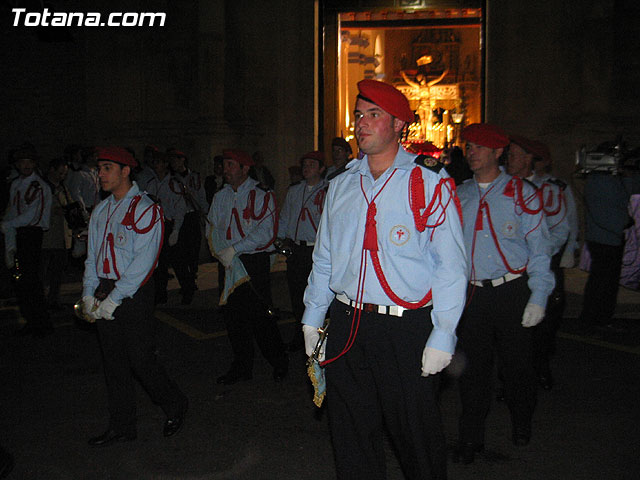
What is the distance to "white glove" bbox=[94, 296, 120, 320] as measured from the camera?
4.49 metres

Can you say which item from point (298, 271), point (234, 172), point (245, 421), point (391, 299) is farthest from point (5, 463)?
point (298, 271)

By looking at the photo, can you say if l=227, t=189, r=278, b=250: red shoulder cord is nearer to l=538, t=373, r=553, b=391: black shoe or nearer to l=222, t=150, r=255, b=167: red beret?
l=222, t=150, r=255, b=167: red beret

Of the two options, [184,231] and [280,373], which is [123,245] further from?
[184,231]

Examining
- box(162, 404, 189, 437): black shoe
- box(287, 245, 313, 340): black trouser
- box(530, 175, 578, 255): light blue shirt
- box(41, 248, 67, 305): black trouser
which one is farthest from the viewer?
box(41, 248, 67, 305): black trouser

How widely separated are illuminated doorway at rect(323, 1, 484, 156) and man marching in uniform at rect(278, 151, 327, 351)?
7.72 metres

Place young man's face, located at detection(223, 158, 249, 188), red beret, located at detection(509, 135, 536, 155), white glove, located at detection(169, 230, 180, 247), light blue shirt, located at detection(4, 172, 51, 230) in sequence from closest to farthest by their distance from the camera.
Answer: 1. red beret, located at detection(509, 135, 536, 155)
2. young man's face, located at detection(223, 158, 249, 188)
3. light blue shirt, located at detection(4, 172, 51, 230)
4. white glove, located at detection(169, 230, 180, 247)

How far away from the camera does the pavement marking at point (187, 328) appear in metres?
7.88

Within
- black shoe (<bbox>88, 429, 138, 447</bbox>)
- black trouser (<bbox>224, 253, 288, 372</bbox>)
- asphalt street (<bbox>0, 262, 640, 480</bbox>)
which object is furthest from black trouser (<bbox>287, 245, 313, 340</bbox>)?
black shoe (<bbox>88, 429, 138, 447</bbox>)

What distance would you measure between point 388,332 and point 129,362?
2.34m

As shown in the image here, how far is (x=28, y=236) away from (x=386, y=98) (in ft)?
19.4

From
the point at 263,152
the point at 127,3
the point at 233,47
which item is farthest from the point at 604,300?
the point at 127,3

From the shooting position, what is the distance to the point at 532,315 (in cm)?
432

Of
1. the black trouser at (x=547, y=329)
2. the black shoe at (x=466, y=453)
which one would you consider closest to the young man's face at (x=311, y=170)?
the black trouser at (x=547, y=329)

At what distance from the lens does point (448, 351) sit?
296cm
